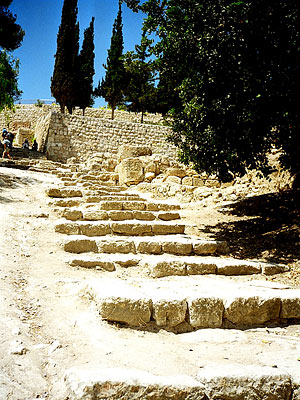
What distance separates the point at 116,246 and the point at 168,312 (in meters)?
2.37

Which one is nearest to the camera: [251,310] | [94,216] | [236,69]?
[251,310]

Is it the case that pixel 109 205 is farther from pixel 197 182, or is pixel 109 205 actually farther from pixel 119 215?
pixel 197 182

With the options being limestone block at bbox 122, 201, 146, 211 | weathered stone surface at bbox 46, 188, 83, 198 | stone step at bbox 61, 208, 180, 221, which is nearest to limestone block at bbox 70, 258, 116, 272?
stone step at bbox 61, 208, 180, 221

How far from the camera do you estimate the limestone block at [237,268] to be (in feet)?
16.1

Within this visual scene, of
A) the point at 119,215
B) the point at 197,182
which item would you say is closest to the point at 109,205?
the point at 119,215

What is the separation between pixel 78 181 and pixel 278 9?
8237 mm

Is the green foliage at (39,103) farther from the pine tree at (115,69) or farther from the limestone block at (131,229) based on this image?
the limestone block at (131,229)

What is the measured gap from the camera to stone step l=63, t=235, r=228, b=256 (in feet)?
16.5

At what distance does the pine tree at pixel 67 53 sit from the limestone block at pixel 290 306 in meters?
27.1

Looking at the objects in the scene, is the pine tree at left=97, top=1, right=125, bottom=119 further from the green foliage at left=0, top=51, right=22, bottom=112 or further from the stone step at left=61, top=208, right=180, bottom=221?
the stone step at left=61, top=208, right=180, bottom=221

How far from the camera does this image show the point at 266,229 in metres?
7.63

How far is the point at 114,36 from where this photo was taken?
30.8 metres

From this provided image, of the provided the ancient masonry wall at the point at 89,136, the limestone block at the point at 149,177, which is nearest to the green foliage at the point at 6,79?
the ancient masonry wall at the point at 89,136

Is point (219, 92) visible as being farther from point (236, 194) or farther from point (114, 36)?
point (114, 36)
